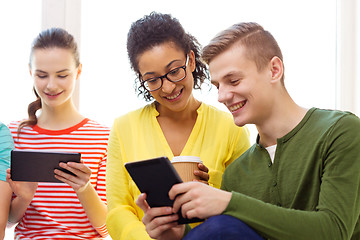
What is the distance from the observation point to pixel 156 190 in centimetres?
122

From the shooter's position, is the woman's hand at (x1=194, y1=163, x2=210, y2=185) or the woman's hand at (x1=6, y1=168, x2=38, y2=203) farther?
the woman's hand at (x1=6, y1=168, x2=38, y2=203)

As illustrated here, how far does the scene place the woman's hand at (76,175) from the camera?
64.8 inches

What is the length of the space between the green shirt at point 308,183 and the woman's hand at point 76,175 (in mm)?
581

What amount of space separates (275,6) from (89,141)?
1264 mm

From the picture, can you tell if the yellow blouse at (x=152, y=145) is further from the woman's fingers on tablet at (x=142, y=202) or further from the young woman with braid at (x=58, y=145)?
the woman's fingers on tablet at (x=142, y=202)

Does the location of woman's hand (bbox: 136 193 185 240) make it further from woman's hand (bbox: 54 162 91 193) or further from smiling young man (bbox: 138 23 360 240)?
woman's hand (bbox: 54 162 91 193)

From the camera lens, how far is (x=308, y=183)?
51.0 inches

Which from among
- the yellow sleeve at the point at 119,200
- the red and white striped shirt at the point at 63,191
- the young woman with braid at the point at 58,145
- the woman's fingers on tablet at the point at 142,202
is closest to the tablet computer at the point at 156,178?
the woman's fingers on tablet at the point at 142,202

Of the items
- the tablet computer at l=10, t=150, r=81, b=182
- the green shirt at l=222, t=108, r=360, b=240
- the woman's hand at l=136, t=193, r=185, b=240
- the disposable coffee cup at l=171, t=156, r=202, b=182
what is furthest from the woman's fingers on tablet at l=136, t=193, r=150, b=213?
the tablet computer at l=10, t=150, r=81, b=182

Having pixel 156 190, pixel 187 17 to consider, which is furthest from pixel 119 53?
pixel 156 190

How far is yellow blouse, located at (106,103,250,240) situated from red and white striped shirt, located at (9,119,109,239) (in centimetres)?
25

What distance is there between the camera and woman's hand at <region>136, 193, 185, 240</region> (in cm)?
125

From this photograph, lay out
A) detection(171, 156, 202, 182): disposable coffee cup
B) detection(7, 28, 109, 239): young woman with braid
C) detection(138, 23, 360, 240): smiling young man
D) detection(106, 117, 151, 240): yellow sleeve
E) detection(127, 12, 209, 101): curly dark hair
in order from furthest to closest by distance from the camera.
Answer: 1. detection(7, 28, 109, 239): young woman with braid
2. detection(127, 12, 209, 101): curly dark hair
3. detection(106, 117, 151, 240): yellow sleeve
4. detection(171, 156, 202, 182): disposable coffee cup
5. detection(138, 23, 360, 240): smiling young man

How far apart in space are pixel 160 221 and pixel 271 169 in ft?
1.26
